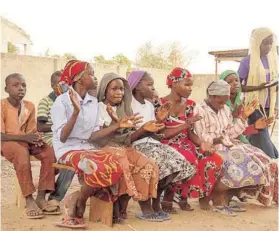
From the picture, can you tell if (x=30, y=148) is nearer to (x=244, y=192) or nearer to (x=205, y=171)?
(x=205, y=171)

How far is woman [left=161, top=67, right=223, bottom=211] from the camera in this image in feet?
16.0

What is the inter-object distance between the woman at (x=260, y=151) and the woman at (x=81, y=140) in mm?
1807

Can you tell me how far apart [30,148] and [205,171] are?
174 centimetres

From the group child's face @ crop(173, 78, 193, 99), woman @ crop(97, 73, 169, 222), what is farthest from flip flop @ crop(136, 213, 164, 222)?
child's face @ crop(173, 78, 193, 99)

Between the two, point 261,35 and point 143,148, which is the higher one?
point 261,35

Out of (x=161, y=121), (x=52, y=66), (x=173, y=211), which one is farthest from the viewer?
(x=52, y=66)

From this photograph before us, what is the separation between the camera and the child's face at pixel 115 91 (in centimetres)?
452

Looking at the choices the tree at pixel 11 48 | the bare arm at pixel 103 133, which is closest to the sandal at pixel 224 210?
the bare arm at pixel 103 133

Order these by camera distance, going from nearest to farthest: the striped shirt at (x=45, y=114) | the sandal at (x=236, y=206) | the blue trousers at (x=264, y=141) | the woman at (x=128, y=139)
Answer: the woman at (x=128, y=139)
the sandal at (x=236, y=206)
the striped shirt at (x=45, y=114)
the blue trousers at (x=264, y=141)

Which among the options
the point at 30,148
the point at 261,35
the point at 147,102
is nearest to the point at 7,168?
the point at 30,148

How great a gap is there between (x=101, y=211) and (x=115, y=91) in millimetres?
1091

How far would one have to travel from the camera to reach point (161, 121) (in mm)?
4543

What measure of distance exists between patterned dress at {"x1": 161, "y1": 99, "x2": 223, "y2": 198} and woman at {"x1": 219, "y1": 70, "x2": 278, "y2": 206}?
1.86 feet

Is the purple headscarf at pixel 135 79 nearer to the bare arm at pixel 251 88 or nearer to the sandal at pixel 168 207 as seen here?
the sandal at pixel 168 207
